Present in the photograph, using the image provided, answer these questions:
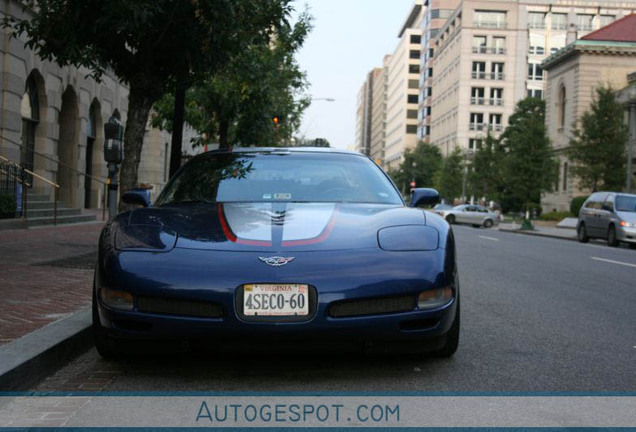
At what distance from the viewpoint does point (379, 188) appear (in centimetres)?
558

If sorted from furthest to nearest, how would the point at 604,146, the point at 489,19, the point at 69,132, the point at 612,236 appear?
the point at 489,19 → the point at 604,146 → the point at 612,236 → the point at 69,132

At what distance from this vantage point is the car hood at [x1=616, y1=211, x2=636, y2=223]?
77.0 feet

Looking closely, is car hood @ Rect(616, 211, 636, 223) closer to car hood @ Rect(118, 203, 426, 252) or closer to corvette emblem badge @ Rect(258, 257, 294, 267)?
car hood @ Rect(118, 203, 426, 252)

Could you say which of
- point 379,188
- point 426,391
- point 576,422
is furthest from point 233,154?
point 576,422

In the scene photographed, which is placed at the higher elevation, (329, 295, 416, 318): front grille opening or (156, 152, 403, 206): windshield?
(156, 152, 403, 206): windshield

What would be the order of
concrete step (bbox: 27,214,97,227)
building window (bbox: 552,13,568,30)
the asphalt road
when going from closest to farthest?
the asphalt road < concrete step (bbox: 27,214,97,227) < building window (bbox: 552,13,568,30)

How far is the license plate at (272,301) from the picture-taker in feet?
12.8

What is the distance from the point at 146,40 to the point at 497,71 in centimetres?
8636

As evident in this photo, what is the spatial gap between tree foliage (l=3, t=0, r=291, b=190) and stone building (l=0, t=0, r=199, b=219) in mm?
6621

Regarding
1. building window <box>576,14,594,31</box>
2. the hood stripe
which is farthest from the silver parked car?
building window <box>576,14,594,31</box>

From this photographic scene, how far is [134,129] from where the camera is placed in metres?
10.3

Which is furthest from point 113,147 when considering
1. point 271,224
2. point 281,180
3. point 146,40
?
point 271,224

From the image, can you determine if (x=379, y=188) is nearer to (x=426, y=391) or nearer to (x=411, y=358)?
(x=411, y=358)

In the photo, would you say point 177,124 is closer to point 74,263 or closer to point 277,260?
point 74,263
